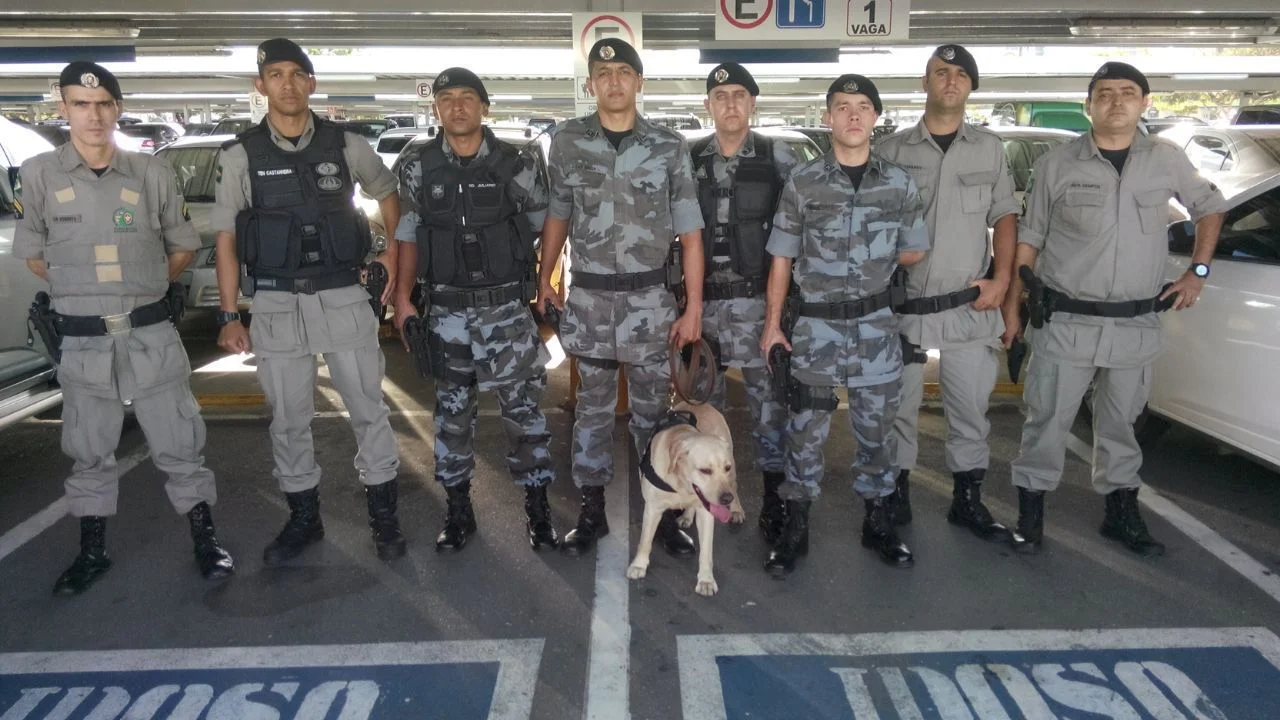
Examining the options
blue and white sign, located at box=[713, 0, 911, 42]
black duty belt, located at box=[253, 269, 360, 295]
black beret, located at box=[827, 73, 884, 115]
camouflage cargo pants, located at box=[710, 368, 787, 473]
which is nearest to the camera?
black beret, located at box=[827, 73, 884, 115]

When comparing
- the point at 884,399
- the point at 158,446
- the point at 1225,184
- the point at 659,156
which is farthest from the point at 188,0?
the point at 1225,184

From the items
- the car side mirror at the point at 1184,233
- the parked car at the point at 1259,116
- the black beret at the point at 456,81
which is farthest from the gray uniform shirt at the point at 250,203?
the parked car at the point at 1259,116

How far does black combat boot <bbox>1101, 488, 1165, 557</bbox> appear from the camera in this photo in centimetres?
374

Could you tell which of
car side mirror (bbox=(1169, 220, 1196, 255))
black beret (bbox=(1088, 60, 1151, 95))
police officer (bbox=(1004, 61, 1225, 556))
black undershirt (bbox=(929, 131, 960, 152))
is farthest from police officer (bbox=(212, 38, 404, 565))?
car side mirror (bbox=(1169, 220, 1196, 255))

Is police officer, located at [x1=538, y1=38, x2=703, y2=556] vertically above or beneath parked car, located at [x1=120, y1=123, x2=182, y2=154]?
beneath

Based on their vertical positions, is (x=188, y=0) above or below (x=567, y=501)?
above

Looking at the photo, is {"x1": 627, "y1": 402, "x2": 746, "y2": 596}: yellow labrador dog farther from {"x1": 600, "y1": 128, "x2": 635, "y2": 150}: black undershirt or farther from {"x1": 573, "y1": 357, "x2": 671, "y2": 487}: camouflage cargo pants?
{"x1": 600, "y1": 128, "x2": 635, "y2": 150}: black undershirt

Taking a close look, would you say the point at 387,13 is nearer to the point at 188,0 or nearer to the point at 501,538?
the point at 188,0

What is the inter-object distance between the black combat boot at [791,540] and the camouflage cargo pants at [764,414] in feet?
1.03

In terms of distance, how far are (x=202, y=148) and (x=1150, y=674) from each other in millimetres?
8643

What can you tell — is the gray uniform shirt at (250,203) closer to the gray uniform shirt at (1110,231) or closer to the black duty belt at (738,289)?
the black duty belt at (738,289)

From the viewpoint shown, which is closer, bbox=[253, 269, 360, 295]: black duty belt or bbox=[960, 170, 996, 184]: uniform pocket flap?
bbox=[253, 269, 360, 295]: black duty belt

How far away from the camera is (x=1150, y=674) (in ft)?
9.44

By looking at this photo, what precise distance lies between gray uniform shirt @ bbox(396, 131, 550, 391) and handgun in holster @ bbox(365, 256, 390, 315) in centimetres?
16
